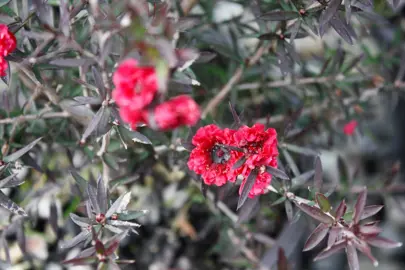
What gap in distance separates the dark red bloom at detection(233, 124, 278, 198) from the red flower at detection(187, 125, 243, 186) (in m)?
0.02

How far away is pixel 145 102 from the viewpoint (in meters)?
0.65

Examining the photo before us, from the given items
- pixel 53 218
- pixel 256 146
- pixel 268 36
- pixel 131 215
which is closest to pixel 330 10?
pixel 268 36

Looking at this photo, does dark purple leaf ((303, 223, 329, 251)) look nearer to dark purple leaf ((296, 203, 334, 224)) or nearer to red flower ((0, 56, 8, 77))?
dark purple leaf ((296, 203, 334, 224))

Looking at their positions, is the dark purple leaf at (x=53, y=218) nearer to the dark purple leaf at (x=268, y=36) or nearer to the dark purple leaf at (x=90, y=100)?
the dark purple leaf at (x=90, y=100)

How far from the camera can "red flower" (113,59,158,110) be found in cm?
65

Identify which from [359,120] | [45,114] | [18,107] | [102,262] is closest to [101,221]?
[102,262]

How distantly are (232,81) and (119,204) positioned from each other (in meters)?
0.54

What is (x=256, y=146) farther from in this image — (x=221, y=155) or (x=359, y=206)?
(x=359, y=206)

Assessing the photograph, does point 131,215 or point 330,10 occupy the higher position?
point 330,10

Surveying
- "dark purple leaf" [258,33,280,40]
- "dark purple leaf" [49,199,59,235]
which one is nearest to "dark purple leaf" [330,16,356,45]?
"dark purple leaf" [258,33,280,40]

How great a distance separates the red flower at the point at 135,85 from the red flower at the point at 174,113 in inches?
0.9

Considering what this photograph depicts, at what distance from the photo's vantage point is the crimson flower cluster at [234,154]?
92cm

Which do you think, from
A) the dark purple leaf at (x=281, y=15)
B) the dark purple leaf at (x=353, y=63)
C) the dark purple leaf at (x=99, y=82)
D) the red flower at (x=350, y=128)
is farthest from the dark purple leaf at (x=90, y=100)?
the red flower at (x=350, y=128)

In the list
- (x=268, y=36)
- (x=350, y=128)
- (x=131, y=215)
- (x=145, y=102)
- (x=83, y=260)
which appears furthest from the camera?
(x=350, y=128)
